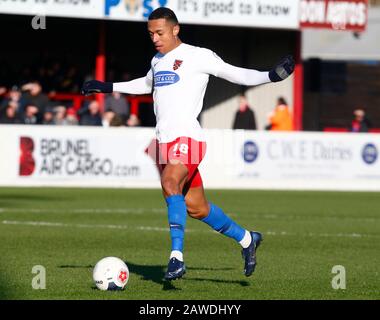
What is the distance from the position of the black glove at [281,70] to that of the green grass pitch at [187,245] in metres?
1.71

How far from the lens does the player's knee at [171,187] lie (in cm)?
980

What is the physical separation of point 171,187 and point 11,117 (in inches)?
650

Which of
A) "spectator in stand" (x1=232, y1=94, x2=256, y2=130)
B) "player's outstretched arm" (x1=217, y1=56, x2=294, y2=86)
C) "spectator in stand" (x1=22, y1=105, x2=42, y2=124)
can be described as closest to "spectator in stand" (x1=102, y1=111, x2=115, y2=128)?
"spectator in stand" (x1=22, y1=105, x2=42, y2=124)

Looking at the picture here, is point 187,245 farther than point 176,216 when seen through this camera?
Yes

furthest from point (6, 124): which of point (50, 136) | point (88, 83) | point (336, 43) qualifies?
point (336, 43)

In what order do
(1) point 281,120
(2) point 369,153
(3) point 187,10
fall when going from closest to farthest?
(2) point 369,153 < (1) point 281,120 < (3) point 187,10

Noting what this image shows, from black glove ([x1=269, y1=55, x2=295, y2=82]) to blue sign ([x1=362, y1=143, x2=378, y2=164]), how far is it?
1738cm

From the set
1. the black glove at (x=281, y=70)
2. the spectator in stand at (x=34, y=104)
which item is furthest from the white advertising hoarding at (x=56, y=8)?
the black glove at (x=281, y=70)

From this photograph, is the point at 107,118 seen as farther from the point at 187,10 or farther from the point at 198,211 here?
the point at 198,211

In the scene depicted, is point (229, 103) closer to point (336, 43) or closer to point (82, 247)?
point (336, 43)

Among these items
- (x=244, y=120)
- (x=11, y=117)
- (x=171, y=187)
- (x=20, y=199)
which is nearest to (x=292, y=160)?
(x=244, y=120)

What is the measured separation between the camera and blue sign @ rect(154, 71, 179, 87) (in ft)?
33.0

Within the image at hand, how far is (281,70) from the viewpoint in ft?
32.4

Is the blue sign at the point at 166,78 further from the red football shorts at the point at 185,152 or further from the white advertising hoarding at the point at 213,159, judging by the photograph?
the white advertising hoarding at the point at 213,159
